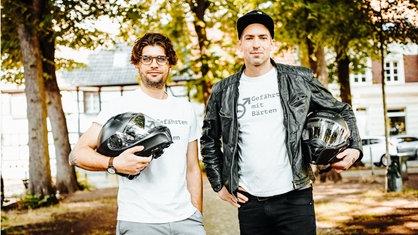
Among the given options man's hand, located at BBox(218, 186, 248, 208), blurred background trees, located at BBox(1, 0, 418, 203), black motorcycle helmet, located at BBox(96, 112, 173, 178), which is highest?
blurred background trees, located at BBox(1, 0, 418, 203)

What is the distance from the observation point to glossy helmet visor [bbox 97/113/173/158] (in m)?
3.01

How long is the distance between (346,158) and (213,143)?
3.28 ft

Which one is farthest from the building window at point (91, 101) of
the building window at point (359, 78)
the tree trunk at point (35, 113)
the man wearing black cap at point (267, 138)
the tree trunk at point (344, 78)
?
the man wearing black cap at point (267, 138)

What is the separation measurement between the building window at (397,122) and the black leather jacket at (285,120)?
15.3 metres

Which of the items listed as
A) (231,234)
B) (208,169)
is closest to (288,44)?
(231,234)

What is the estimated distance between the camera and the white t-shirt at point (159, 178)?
3.14 m

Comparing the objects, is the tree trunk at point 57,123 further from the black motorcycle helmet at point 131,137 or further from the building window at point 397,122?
the black motorcycle helmet at point 131,137

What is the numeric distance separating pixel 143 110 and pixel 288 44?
47.5 feet

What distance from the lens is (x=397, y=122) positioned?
61.7ft

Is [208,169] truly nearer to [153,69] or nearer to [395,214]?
[153,69]

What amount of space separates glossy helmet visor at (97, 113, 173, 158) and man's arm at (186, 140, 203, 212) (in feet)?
1.51

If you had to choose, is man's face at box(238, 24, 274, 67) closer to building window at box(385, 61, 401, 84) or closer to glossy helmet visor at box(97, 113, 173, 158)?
glossy helmet visor at box(97, 113, 173, 158)

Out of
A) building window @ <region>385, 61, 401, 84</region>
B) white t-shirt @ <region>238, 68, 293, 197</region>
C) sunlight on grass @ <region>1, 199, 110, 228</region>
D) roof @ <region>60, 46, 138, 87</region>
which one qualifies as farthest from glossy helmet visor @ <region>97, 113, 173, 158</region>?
roof @ <region>60, 46, 138, 87</region>

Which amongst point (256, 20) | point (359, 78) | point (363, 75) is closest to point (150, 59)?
point (256, 20)
